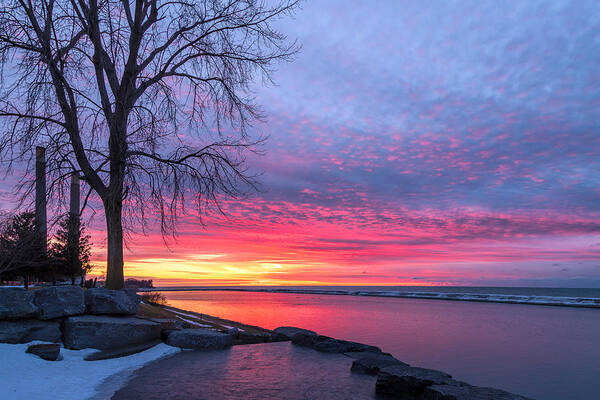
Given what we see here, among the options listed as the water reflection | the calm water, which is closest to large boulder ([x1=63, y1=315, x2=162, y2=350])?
the water reflection

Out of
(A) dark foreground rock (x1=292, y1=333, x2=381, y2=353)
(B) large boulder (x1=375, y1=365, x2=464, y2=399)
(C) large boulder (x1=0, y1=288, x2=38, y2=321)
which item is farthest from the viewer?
(A) dark foreground rock (x1=292, y1=333, x2=381, y2=353)

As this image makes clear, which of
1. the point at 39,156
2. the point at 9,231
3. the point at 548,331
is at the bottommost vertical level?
the point at 548,331

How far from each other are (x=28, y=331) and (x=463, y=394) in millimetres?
9564

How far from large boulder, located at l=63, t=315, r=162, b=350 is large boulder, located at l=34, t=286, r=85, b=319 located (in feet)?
0.82

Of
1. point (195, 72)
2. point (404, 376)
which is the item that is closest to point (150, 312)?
point (195, 72)

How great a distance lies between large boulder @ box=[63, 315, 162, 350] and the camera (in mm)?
9367

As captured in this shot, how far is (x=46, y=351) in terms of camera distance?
8109 mm

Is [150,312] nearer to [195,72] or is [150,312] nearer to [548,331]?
[195,72]

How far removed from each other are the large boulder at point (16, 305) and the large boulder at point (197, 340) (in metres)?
3.48

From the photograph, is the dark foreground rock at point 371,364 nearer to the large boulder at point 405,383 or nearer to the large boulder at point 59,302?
the large boulder at point 405,383

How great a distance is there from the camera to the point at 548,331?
21.3 m

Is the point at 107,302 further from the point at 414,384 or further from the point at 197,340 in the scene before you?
the point at 414,384

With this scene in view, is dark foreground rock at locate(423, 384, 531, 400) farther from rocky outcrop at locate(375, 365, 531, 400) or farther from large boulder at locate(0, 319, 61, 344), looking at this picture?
large boulder at locate(0, 319, 61, 344)

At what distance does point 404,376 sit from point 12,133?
11359 mm
